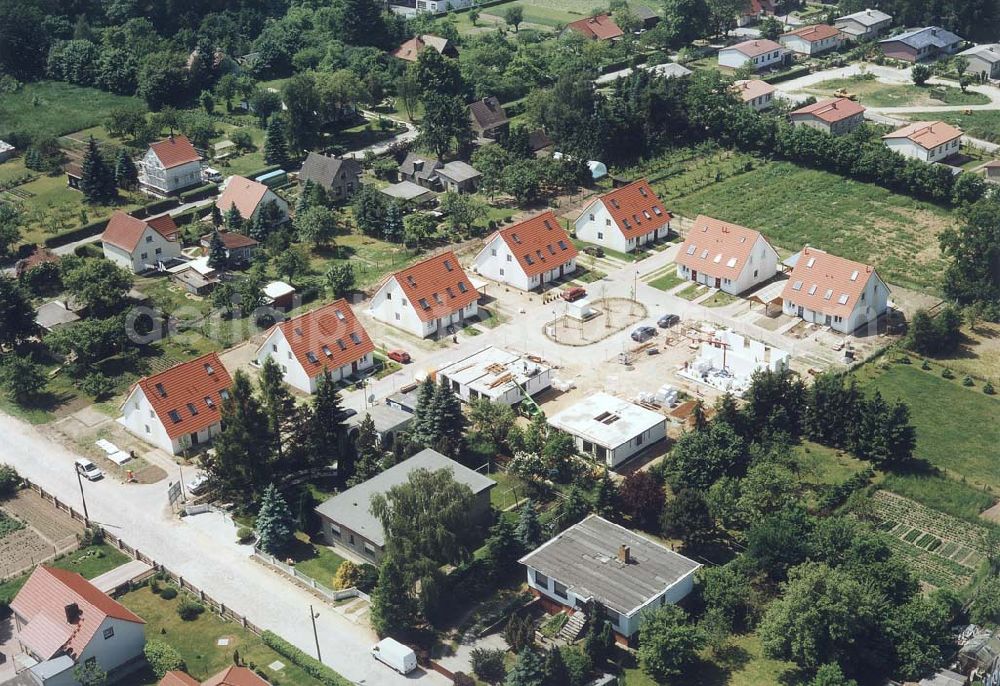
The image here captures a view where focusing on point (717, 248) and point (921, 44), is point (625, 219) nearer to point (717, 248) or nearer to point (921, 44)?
point (717, 248)

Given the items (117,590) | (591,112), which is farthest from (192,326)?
(591,112)

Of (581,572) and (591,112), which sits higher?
(591,112)

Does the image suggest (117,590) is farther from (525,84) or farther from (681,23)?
(681,23)

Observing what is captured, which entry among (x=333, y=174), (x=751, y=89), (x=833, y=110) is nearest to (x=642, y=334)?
(x=333, y=174)

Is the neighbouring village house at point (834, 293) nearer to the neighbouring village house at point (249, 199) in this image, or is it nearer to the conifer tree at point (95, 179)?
the neighbouring village house at point (249, 199)

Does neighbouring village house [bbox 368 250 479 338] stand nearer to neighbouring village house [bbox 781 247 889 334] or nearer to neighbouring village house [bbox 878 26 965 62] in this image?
neighbouring village house [bbox 781 247 889 334]

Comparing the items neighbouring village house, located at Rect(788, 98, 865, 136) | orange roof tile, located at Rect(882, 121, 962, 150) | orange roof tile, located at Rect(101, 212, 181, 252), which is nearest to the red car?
orange roof tile, located at Rect(101, 212, 181, 252)
